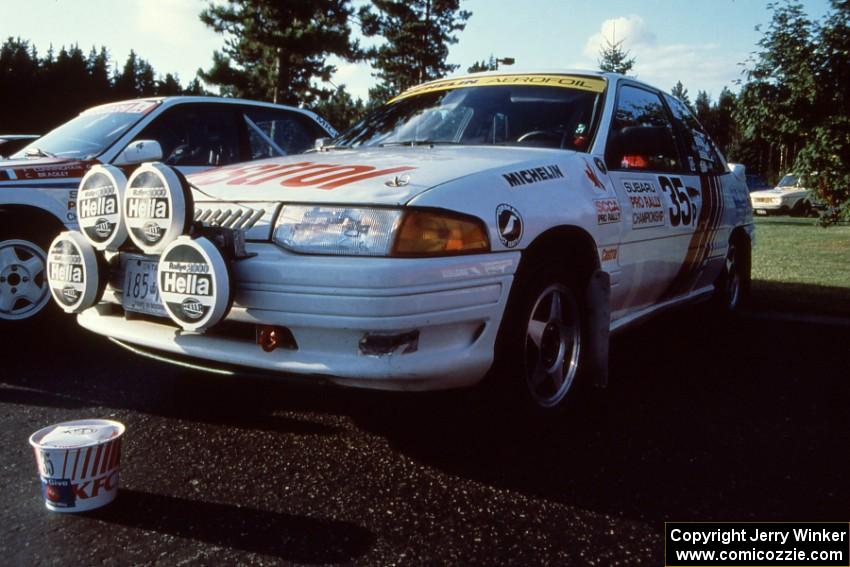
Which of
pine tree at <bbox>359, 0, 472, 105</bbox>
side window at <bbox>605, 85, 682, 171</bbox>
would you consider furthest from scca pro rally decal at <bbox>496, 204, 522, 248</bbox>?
pine tree at <bbox>359, 0, 472, 105</bbox>

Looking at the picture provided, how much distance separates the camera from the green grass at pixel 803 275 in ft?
21.1

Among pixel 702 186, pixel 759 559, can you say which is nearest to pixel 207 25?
→ pixel 702 186

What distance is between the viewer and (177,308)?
2650 mm

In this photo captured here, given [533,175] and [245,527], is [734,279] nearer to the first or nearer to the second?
[533,175]

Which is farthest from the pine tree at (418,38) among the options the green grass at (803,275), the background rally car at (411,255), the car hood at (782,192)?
the background rally car at (411,255)

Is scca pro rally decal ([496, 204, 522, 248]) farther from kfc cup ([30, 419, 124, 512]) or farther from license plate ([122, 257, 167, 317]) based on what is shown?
kfc cup ([30, 419, 124, 512])

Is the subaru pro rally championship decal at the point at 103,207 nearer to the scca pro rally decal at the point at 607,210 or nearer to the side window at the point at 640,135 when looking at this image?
the scca pro rally decal at the point at 607,210

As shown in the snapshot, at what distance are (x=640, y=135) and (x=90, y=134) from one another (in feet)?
12.1

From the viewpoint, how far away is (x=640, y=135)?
377 cm

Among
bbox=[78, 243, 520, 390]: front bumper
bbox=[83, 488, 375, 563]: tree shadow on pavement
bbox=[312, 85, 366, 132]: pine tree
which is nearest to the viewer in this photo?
bbox=[83, 488, 375, 563]: tree shadow on pavement

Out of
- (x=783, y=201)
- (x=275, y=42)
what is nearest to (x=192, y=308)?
(x=275, y=42)

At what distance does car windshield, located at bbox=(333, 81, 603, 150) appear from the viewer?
3.71 meters

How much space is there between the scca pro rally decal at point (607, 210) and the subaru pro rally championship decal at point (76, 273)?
2.10m

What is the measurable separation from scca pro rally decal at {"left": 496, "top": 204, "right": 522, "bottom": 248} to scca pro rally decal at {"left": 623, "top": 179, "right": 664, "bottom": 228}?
3.61 ft
